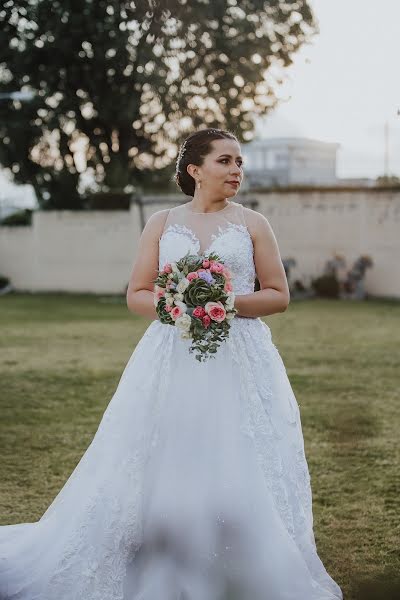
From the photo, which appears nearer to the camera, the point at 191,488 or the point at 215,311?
the point at 215,311

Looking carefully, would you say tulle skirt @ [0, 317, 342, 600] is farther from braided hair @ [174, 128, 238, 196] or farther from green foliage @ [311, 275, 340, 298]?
green foliage @ [311, 275, 340, 298]

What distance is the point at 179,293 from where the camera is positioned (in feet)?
12.1

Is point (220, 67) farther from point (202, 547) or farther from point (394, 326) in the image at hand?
point (202, 547)

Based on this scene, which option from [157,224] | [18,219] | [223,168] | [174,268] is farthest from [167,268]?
[18,219]

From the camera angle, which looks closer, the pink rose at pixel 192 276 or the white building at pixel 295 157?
the pink rose at pixel 192 276

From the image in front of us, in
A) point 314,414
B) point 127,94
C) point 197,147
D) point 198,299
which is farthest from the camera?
point 127,94

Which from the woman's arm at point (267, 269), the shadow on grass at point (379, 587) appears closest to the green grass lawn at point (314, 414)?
the shadow on grass at point (379, 587)

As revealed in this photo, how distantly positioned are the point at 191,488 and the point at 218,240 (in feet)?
3.76

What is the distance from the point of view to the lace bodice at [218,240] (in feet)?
13.3

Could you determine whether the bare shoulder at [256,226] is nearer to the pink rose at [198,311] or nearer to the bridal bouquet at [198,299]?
the bridal bouquet at [198,299]

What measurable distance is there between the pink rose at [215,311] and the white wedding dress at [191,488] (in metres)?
0.46

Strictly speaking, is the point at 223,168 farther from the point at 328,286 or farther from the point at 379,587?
the point at 328,286

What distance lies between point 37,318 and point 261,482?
15489 mm

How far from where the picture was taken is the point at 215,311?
3.62 metres
